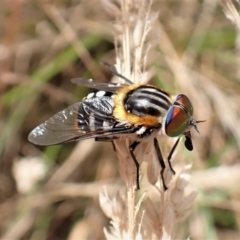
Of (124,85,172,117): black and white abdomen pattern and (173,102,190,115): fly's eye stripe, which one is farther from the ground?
(124,85,172,117): black and white abdomen pattern

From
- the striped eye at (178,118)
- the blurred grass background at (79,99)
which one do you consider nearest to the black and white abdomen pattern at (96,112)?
the striped eye at (178,118)

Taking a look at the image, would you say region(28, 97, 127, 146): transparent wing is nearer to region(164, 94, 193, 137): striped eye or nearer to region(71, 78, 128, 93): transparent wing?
region(71, 78, 128, 93): transparent wing

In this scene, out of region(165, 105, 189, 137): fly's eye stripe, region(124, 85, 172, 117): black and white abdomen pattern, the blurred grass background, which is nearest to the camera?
region(165, 105, 189, 137): fly's eye stripe

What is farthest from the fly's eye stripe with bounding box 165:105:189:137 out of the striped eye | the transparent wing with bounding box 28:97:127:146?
the transparent wing with bounding box 28:97:127:146

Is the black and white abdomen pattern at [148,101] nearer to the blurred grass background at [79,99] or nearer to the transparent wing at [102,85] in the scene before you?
the transparent wing at [102,85]

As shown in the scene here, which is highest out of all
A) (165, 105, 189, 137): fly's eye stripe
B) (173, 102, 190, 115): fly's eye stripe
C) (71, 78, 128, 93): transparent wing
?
(71, 78, 128, 93): transparent wing

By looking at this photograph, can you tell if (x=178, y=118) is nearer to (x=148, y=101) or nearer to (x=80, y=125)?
(x=148, y=101)
